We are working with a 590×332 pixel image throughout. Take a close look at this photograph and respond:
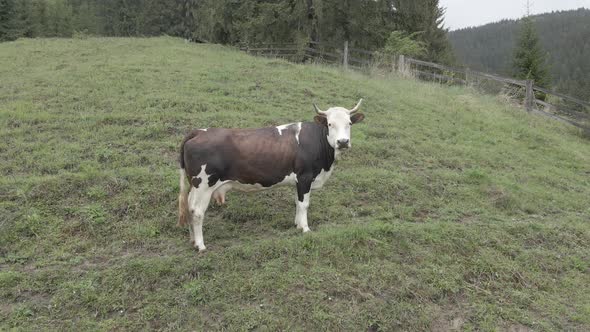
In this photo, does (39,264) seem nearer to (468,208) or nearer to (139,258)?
(139,258)

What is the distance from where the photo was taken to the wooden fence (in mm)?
15648

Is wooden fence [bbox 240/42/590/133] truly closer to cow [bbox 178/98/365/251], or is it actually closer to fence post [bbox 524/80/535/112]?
fence post [bbox 524/80/535/112]

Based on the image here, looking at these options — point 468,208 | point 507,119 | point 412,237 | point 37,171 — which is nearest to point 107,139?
point 37,171

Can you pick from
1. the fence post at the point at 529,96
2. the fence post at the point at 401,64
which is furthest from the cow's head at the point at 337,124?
the fence post at the point at 401,64

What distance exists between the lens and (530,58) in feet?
88.4

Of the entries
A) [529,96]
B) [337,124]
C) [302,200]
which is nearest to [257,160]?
[302,200]

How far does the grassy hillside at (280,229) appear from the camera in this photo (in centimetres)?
497

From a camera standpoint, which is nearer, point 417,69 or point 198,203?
point 198,203

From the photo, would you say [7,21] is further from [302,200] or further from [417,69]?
[302,200]

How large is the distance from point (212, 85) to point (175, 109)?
7.80 feet

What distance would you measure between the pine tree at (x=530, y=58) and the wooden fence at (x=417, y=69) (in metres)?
5.08

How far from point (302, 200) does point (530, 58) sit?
25.8 metres

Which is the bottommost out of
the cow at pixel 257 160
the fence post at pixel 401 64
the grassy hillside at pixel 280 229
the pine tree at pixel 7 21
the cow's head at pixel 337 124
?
the grassy hillside at pixel 280 229

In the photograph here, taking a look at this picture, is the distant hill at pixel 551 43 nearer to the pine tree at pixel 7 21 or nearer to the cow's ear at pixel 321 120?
the pine tree at pixel 7 21
